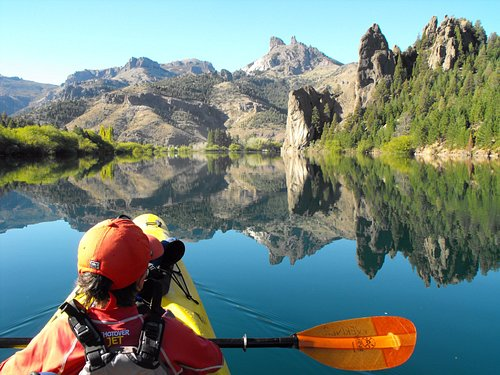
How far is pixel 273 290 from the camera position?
30.1 ft

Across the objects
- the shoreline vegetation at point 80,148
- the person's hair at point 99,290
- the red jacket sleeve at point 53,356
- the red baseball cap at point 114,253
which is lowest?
the red jacket sleeve at point 53,356

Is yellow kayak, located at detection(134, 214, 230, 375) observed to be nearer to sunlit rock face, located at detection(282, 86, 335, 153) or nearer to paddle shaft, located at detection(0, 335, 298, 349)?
paddle shaft, located at detection(0, 335, 298, 349)

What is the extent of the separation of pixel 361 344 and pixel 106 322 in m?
3.46

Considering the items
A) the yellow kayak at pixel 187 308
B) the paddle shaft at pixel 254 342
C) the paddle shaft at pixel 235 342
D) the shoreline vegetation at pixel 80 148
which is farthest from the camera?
the shoreline vegetation at pixel 80 148

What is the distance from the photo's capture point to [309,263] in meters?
11.7

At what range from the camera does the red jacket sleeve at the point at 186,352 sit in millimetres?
2746

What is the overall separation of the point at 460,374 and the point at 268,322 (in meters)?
3.14

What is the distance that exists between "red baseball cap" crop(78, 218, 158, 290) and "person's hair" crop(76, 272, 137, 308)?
3 centimetres

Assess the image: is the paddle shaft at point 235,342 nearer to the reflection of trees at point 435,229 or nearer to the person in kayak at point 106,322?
the person in kayak at point 106,322

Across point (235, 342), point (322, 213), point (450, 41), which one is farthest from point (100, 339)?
point (450, 41)

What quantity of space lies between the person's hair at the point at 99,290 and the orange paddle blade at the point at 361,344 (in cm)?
277

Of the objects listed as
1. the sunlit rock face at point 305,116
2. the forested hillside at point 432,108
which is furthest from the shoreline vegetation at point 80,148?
the sunlit rock face at point 305,116

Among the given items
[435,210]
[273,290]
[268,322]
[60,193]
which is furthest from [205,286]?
[60,193]

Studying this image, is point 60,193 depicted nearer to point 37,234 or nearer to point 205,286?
point 37,234
